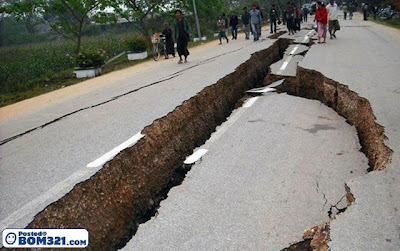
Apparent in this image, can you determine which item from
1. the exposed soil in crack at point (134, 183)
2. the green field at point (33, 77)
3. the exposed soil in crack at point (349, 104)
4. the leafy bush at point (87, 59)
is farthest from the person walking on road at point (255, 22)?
the exposed soil in crack at point (134, 183)

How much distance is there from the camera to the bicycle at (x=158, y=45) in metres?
15.4

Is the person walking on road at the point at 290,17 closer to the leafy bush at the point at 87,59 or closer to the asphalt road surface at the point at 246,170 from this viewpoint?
the leafy bush at the point at 87,59

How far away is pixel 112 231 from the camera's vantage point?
3264 mm

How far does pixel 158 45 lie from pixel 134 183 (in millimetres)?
12623

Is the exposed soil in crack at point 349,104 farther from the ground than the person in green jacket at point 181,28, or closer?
closer

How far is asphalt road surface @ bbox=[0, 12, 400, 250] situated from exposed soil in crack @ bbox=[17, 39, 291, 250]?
169 mm

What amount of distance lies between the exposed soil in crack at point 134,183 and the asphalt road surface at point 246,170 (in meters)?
0.17

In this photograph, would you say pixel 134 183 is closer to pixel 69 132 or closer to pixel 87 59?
pixel 69 132

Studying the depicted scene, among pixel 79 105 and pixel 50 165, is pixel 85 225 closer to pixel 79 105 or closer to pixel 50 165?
pixel 50 165

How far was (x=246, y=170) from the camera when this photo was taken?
3836 millimetres

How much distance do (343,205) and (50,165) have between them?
3.16 m

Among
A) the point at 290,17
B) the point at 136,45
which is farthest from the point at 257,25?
the point at 136,45

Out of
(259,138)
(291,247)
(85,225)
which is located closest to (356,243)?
(291,247)

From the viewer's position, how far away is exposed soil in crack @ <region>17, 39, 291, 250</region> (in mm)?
3146
